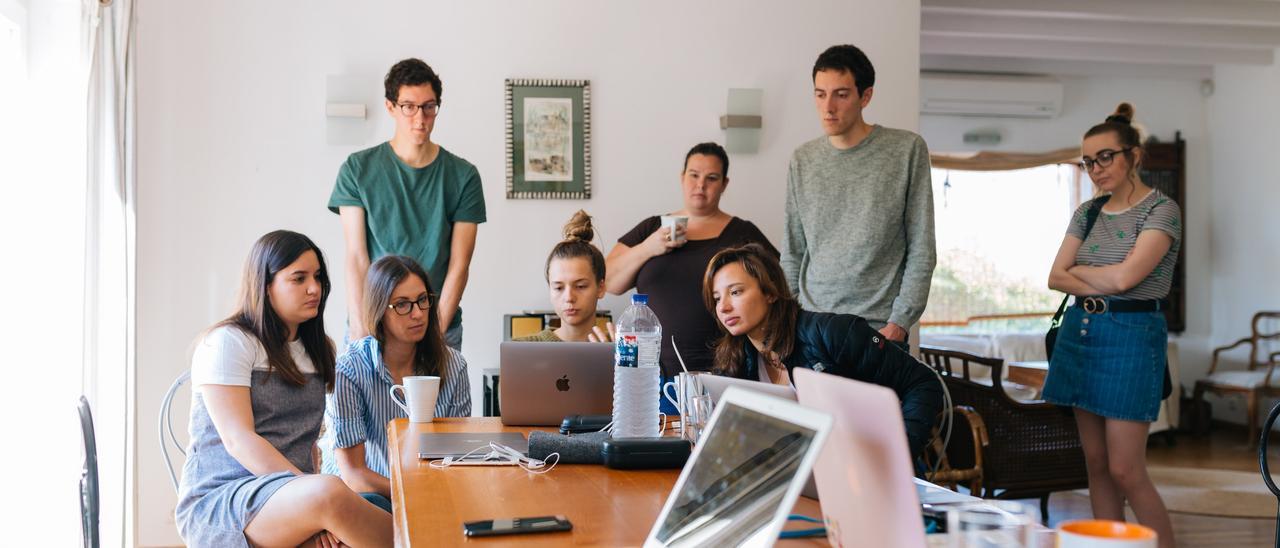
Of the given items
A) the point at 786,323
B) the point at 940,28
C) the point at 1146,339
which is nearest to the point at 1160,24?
the point at 940,28

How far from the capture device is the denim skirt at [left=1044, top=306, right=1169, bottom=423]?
322cm

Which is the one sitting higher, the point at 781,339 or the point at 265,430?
the point at 781,339

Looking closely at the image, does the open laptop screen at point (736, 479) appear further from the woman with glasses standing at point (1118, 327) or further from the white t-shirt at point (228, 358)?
the woman with glasses standing at point (1118, 327)

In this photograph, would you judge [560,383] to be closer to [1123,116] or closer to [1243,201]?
[1123,116]

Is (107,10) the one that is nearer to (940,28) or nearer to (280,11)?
(280,11)

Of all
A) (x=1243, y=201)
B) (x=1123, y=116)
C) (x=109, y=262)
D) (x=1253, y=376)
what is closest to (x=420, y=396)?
(x=109, y=262)

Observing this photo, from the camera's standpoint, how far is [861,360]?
239 cm

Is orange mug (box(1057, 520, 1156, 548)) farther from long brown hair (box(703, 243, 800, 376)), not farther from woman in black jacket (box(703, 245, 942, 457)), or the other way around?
long brown hair (box(703, 243, 800, 376))

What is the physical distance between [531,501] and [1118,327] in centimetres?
246

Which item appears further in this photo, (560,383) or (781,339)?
(781,339)

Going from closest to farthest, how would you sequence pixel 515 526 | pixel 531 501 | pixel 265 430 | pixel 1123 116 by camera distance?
pixel 515 526 → pixel 531 501 → pixel 265 430 → pixel 1123 116

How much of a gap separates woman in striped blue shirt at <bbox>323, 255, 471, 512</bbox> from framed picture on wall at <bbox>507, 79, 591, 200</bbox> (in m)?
1.62

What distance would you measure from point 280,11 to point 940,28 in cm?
409

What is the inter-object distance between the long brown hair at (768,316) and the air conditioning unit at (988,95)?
5.56m
